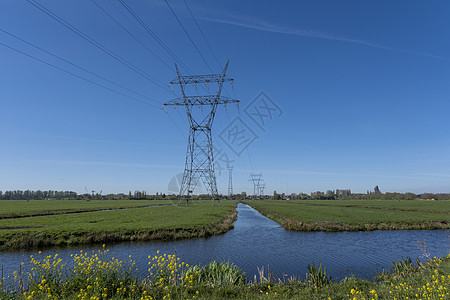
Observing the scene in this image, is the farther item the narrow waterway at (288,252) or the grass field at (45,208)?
the grass field at (45,208)

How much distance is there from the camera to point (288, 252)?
24.4 meters

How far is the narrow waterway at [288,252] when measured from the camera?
1933 cm

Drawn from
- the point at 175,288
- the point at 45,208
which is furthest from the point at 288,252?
the point at 45,208

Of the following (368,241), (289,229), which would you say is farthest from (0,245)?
(368,241)

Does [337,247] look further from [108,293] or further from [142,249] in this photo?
[108,293]

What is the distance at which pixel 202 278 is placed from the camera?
13.1m

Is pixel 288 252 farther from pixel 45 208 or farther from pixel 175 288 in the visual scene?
pixel 45 208

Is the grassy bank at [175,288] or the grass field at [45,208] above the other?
the grassy bank at [175,288]

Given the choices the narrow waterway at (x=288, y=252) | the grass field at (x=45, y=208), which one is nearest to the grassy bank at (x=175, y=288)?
the narrow waterway at (x=288, y=252)

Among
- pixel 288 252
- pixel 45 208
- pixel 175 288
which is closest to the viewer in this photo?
pixel 175 288

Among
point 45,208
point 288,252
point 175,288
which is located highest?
point 175,288

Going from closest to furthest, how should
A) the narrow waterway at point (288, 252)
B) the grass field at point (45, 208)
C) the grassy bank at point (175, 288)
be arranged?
1. the grassy bank at point (175, 288)
2. the narrow waterway at point (288, 252)
3. the grass field at point (45, 208)

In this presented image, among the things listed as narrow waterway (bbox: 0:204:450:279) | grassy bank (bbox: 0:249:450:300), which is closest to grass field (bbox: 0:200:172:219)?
narrow waterway (bbox: 0:204:450:279)

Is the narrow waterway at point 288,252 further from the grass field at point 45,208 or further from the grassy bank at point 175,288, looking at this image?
the grass field at point 45,208
